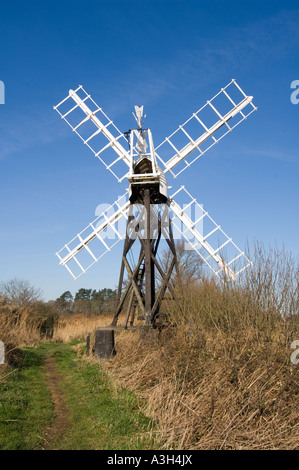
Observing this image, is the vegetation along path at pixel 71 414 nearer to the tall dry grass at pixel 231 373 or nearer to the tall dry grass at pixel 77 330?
the tall dry grass at pixel 231 373

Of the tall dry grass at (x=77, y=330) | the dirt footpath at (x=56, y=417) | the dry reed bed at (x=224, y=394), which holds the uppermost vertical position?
the tall dry grass at (x=77, y=330)

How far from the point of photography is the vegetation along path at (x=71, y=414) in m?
5.91

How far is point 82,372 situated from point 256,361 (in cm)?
606

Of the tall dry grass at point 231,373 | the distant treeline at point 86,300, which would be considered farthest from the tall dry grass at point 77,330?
the distant treeline at point 86,300

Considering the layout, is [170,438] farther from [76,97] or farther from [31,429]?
[76,97]

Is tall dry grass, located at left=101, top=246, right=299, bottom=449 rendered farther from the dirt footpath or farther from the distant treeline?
the distant treeline

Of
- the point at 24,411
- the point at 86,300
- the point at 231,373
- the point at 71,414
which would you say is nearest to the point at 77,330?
the point at 24,411

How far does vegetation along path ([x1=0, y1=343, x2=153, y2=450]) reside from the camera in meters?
5.91

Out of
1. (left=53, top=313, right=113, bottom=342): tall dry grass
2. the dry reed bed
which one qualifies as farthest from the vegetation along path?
(left=53, top=313, right=113, bottom=342): tall dry grass

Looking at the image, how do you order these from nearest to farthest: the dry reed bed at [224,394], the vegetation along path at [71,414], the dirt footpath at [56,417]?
the dry reed bed at [224,394] < the vegetation along path at [71,414] < the dirt footpath at [56,417]

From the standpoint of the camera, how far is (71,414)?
7535mm
